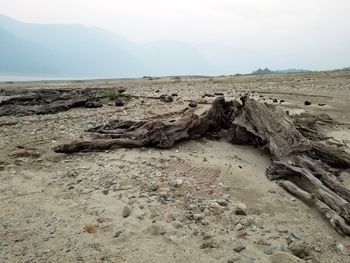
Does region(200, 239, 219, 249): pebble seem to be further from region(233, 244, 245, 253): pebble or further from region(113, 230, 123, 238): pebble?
region(113, 230, 123, 238): pebble

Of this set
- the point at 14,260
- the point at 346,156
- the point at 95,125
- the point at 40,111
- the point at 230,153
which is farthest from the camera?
the point at 40,111

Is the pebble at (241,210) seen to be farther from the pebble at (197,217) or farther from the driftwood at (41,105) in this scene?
the driftwood at (41,105)

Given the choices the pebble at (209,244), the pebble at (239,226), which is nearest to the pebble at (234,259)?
the pebble at (209,244)

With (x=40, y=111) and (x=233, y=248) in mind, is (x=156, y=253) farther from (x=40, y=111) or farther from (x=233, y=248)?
(x=40, y=111)

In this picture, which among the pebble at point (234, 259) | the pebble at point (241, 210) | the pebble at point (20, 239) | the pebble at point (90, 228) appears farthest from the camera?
the pebble at point (241, 210)

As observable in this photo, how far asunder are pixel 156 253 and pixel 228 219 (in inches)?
44.1

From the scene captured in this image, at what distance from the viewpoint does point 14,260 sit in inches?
161

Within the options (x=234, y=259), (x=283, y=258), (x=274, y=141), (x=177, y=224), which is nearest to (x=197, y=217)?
(x=177, y=224)

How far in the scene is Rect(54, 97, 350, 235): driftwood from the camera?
5.40 m

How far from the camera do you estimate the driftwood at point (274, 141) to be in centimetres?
540

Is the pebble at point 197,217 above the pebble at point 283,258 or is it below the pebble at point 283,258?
above

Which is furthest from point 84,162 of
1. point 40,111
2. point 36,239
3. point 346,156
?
point 40,111

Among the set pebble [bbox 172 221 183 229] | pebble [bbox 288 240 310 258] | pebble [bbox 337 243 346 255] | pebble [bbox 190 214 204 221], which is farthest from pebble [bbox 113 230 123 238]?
pebble [bbox 337 243 346 255]

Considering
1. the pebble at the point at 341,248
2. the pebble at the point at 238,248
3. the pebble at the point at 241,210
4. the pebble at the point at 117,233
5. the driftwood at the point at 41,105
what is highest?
the driftwood at the point at 41,105
